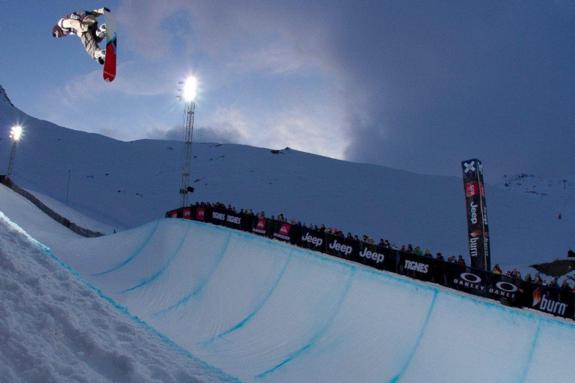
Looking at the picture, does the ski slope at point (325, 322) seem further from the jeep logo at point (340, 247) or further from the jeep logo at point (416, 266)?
the jeep logo at point (340, 247)

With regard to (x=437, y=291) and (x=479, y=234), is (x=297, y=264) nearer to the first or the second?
(x=437, y=291)

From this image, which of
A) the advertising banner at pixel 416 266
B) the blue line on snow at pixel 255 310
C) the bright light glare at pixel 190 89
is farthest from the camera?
the bright light glare at pixel 190 89

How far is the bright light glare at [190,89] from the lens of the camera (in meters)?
27.2

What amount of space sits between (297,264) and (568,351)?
23.0 feet

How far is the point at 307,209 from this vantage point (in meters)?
50.4

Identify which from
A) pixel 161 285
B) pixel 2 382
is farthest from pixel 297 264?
pixel 2 382

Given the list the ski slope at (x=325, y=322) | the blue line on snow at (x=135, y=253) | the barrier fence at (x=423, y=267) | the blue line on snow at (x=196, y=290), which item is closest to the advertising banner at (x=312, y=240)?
the barrier fence at (x=423, y=267)

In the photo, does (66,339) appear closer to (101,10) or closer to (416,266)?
(101,10)

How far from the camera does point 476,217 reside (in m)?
15.9

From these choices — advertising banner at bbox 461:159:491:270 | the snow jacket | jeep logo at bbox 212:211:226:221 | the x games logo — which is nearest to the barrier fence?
jeep logo at bbox 212:211:226:221

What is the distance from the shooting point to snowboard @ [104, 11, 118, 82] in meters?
8.06

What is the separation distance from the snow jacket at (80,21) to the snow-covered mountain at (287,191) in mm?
36302

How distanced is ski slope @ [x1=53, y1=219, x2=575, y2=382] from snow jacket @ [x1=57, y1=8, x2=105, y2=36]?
281 inches

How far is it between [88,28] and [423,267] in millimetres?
9841
